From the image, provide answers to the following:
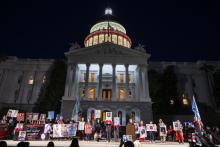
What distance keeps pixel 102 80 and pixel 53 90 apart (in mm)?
9225

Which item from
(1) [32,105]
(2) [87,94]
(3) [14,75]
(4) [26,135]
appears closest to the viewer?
(4) [26,135]

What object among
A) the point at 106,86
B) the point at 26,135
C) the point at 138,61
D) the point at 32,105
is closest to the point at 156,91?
the point at 138,61

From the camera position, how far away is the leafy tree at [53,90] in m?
37.1

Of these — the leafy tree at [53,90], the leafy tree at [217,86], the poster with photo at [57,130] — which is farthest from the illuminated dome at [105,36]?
the poster with photo at [57,130]

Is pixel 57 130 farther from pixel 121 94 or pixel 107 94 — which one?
pixel 121 94

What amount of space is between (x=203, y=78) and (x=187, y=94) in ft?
17.3

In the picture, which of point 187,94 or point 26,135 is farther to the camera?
point 187,94

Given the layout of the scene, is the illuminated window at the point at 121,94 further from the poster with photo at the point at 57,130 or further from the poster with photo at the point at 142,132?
the poster with photo at the point at 57,130

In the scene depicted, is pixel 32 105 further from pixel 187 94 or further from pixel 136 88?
pixel 187 94

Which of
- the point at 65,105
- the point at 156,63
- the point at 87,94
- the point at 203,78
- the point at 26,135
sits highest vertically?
A: the point at 156,63

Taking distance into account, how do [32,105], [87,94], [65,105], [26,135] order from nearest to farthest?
Answer: [26,135] < [65,105] < [87,94] < [32,105]

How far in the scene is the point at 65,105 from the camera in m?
33.9

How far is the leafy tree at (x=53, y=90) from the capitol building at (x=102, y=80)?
5.38 ft

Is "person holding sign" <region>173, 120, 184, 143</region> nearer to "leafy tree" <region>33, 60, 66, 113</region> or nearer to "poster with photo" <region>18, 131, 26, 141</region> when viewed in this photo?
"poster with photo" <region>18, 131, 26, 141</region>
